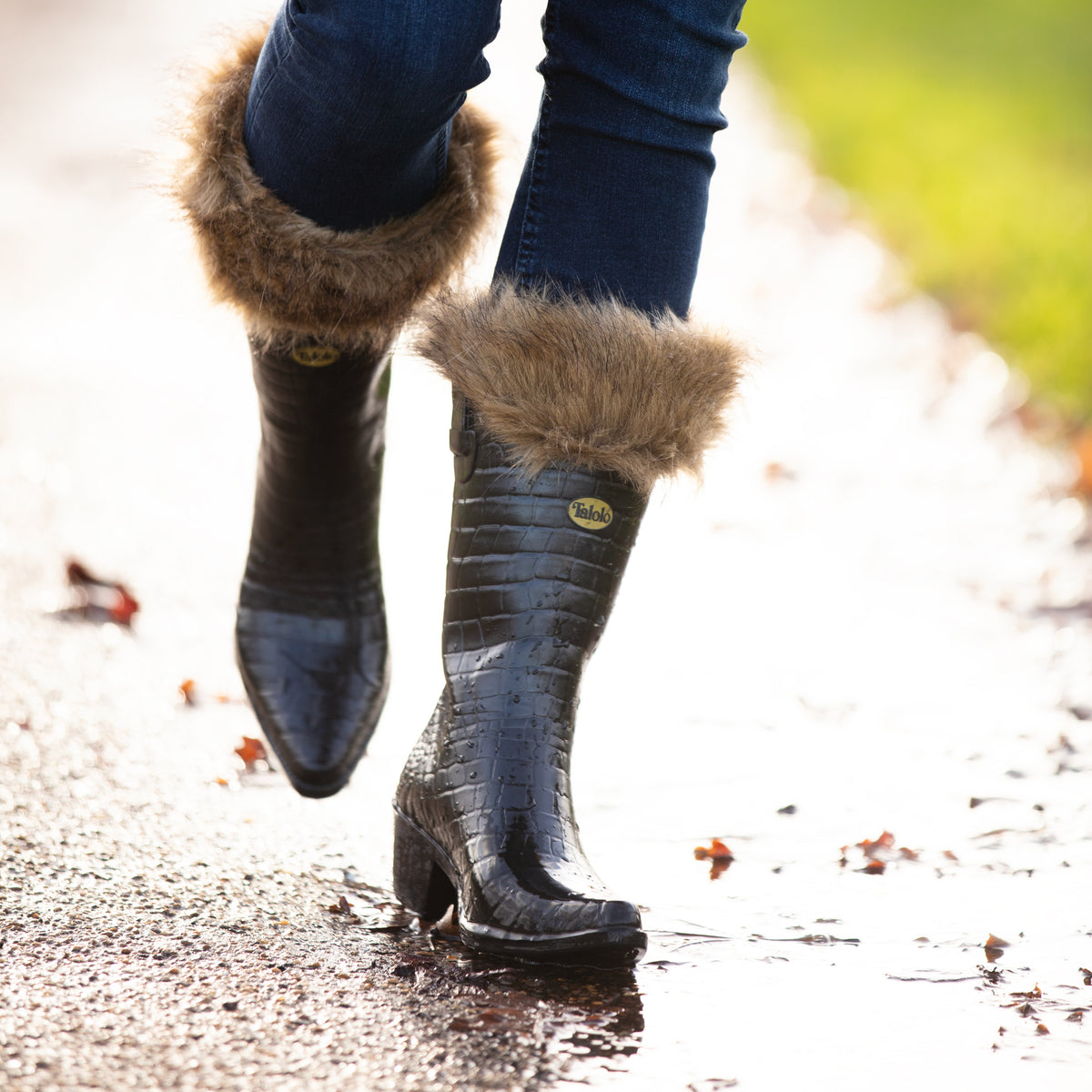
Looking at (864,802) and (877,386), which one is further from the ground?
(877,386)

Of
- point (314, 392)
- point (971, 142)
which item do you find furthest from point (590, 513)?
point (971, 142)

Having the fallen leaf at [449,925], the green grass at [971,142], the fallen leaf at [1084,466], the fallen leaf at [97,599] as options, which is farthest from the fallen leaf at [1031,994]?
the green grass at [971,142]

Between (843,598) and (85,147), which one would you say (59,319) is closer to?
(85,147)

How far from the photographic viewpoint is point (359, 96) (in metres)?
1.37

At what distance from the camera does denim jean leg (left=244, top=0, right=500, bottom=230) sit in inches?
52.5

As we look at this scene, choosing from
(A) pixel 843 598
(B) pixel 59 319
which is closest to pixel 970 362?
(A) pixel 843 598

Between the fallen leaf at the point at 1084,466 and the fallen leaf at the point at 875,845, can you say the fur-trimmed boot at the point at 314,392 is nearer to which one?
the fallen leaf at the point at 875,845

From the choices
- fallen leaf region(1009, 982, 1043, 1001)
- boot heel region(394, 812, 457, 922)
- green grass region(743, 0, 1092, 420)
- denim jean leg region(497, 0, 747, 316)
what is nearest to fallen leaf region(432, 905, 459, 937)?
boot heel region(394, 812, 457, 922)

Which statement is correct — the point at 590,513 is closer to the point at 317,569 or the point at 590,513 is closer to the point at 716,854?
the point at 716,854

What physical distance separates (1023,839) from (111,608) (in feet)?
4.90

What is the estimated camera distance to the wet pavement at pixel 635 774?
1.23 metres

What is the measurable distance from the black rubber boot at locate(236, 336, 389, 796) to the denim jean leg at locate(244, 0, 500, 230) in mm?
272

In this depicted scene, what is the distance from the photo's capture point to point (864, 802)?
1840 mm

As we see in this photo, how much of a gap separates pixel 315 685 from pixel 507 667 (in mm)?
467
